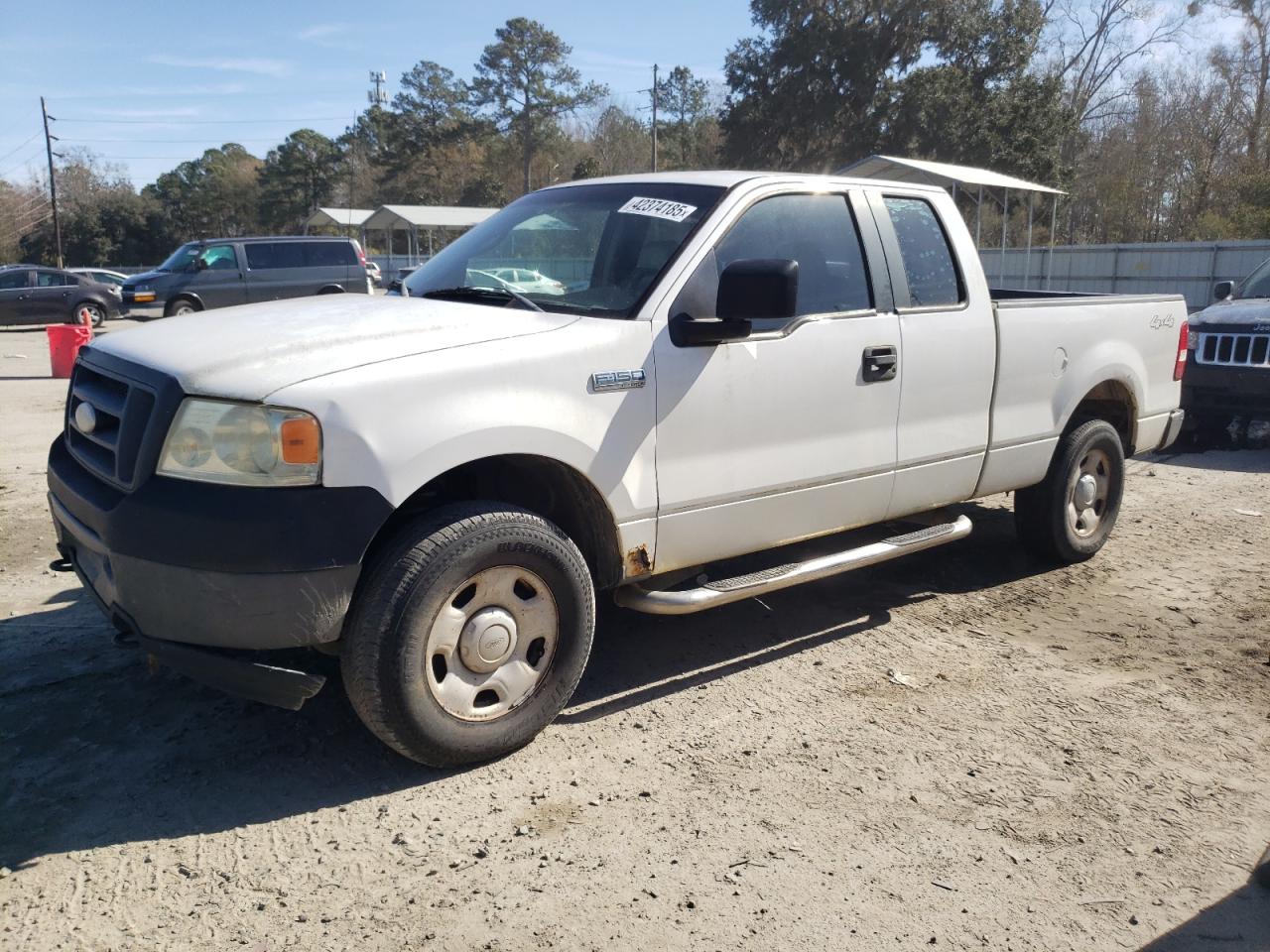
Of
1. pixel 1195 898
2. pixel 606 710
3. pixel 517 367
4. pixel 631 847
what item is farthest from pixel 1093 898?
pixel 517 367

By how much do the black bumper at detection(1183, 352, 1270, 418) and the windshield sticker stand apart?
7.45 m

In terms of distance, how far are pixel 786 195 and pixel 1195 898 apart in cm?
293

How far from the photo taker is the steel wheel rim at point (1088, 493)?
5.75 meters

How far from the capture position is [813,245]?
441 cm

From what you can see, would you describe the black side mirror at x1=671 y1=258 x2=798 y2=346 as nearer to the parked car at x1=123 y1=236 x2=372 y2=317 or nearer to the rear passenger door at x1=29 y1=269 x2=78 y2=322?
the parked car at x1=123 y1=236 x2=372 y2=317

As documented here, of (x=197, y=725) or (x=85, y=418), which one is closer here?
(x=85, y=418)

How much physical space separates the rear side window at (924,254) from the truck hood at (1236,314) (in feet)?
19.5

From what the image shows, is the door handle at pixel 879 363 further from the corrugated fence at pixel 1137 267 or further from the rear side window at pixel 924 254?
the corrugated fence at pixel 1137 267

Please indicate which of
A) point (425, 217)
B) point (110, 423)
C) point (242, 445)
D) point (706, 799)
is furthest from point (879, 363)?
point (425, 217)

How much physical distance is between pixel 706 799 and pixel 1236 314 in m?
8.62

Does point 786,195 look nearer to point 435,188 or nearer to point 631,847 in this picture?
point 631,847

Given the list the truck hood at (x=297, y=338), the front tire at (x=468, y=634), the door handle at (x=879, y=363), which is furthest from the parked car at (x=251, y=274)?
the front tire at (x=468, y=634)

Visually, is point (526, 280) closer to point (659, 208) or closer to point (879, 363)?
point (659, 208)

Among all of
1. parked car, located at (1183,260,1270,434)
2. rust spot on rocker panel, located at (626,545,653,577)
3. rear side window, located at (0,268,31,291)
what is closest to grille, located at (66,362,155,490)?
rust spot on rocker panel, located at (626,545,653,577)
